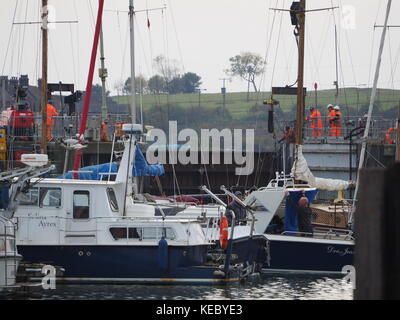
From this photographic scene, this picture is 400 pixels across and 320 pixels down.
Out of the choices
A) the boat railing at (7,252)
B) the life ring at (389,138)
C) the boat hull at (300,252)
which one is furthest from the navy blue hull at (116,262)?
the life ring at (389,138)

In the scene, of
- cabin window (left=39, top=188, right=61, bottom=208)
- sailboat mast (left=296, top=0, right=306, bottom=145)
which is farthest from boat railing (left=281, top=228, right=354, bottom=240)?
cabin window (left=39, top=188, right=61, bottom=208)

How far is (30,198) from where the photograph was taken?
22.5m

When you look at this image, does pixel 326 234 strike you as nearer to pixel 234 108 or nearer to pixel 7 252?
pixel 7 252

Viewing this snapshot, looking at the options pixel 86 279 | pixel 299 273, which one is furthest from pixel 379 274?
pixel 299 273

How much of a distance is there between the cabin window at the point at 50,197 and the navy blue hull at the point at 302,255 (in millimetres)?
7109

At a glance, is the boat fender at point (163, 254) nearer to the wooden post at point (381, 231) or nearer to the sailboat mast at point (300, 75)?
the sailboat mast at point (300, 75)

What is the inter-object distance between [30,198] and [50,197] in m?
0.49

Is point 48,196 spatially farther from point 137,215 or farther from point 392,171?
point 392,171

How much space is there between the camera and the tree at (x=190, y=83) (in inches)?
4610

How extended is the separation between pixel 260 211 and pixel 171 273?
576 cm

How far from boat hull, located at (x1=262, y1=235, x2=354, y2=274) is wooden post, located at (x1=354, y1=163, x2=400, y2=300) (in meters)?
21.1

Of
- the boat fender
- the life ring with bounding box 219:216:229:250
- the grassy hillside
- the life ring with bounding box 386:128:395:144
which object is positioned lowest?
the boat fender

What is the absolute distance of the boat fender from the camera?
21969mm

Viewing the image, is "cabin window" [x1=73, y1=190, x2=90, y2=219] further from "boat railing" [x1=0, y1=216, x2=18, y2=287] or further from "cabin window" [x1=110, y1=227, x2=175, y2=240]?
"boat railing" [x1=0, y1=216, x2=18, y2=287]
